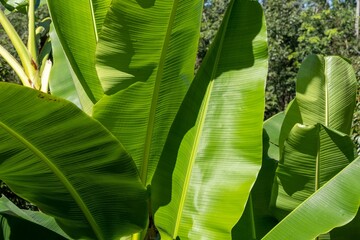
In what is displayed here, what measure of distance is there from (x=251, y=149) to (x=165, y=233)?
324 mm

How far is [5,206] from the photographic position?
2.02 m

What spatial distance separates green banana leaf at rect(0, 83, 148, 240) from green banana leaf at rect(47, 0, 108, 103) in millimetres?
354

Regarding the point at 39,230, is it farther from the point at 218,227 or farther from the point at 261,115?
the point at 261,115

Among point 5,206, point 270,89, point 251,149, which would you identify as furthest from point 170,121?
point 270,89

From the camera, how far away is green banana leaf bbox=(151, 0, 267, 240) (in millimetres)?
1661

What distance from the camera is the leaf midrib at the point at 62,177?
1.41 metres

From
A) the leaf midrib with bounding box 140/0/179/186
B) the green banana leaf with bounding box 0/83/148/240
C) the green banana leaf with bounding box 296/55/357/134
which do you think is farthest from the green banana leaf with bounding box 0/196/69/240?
the green banana leaf with bounding box 296/55/357/134

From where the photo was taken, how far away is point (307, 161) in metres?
1.83

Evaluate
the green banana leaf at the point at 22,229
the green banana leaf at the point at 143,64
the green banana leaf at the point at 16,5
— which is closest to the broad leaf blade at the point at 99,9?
the green banana leaf at the point at 143,64

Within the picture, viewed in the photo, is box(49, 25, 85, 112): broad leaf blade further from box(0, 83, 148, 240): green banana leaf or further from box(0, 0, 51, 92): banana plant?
box(0, 83, 148, 240): green banana leaf

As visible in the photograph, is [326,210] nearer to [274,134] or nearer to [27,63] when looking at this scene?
[274,134]

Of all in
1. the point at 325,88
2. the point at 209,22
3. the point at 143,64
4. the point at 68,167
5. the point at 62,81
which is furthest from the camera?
the point at 209,22

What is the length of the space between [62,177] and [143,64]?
346 millimetres

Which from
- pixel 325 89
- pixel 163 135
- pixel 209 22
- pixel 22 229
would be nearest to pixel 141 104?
pixel 163 135
